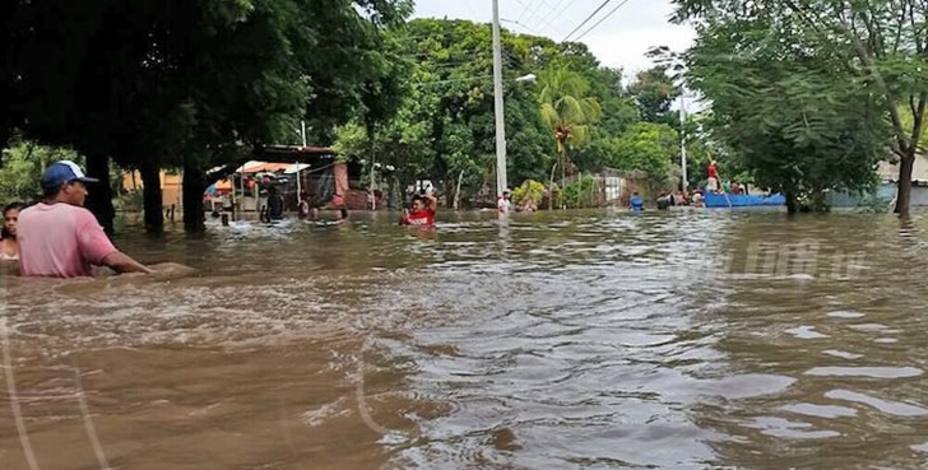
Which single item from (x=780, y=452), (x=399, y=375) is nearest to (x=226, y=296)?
(x=399, y=375)

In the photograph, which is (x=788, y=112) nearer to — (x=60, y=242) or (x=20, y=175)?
(x=60, y=242)

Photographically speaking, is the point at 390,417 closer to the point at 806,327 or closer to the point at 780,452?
the point at 780,452

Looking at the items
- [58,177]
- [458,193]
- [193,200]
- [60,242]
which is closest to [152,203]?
[193,200]

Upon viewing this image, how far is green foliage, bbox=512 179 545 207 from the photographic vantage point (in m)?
36.5

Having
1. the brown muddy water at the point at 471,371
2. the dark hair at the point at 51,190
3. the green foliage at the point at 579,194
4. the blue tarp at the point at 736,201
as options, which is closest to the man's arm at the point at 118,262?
the brown muddy water at the point at 471,371

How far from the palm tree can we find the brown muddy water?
2951 cm

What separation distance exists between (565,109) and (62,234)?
1288 inches

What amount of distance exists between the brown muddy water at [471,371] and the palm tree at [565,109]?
96.8ft

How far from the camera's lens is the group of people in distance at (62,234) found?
660 centimetres

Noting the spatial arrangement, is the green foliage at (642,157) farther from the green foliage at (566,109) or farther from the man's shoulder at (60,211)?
the man's shoulder at (60,211)

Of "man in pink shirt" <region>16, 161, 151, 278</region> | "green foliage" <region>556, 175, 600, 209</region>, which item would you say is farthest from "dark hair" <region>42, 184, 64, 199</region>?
"green foliage" <region>556, 175, 600, 209</region>

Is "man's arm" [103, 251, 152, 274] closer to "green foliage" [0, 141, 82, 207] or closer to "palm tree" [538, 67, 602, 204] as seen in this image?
"palm tree" [538, 67, 602, 204]

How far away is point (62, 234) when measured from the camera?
265 inches

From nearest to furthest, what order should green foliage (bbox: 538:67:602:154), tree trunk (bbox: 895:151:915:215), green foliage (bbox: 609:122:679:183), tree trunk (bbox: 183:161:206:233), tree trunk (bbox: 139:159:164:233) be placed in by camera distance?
tree trunk (bbox: 139:159:164:233) < tree trunk (bbox: 183:161:206:233) < tree trunk (bbox: 895:151:915:215) < green foliage (bbox: 538:67:602:154) < green foliage (bbox: 609:122:679:183)
